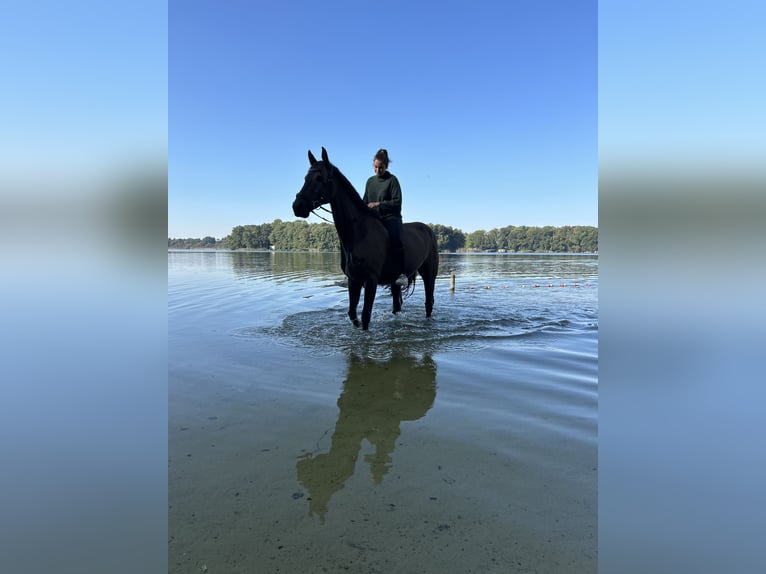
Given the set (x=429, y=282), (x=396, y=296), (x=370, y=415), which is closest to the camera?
(x=370, y=415)

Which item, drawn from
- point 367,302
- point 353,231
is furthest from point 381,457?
point 353,231

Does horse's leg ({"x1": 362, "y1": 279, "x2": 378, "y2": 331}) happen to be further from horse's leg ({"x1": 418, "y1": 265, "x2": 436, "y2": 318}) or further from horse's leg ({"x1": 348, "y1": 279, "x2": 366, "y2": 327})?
horse's leg ({"x1": 418, "y1": 265, "x2": 436, "y2": 318})

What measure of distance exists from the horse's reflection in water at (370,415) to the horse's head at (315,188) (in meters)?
2.55

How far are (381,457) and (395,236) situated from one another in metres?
5.62

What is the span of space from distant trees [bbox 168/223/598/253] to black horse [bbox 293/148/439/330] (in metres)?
91.7

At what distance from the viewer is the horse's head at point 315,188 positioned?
617 centimetres

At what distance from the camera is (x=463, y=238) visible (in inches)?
4742

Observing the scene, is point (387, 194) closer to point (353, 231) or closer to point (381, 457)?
point (353, 231)

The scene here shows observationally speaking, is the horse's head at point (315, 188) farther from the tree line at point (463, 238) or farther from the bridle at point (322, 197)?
the tree line at point (463, 238)

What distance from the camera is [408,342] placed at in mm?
6375
